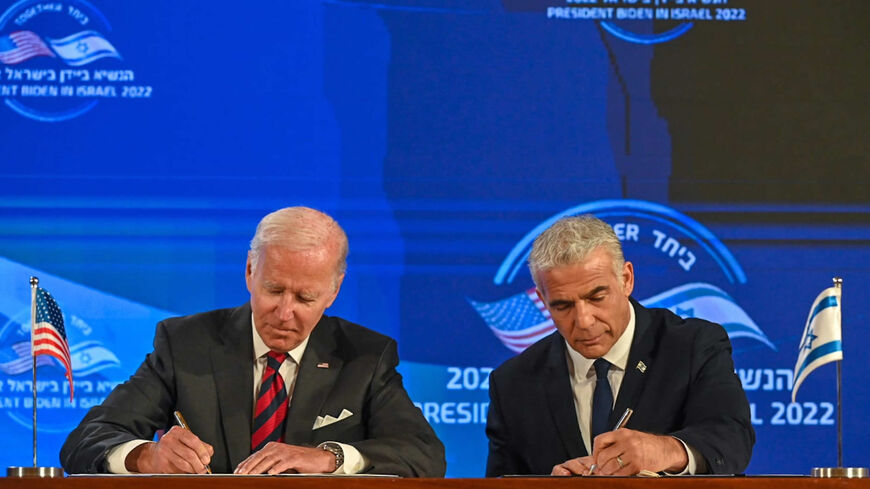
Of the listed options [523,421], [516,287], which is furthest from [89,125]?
[523,421]

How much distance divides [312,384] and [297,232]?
1.57 feet

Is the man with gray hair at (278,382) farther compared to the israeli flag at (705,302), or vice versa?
the israeli flag at (705,302)

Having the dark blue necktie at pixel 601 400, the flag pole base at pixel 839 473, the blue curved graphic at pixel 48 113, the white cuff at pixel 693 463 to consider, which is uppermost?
the blue curved graphic at pixel 48 113

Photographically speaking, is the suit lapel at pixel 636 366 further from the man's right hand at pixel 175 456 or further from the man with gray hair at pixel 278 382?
the man's right hand at pixel 175 456

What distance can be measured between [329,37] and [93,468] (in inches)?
97.5

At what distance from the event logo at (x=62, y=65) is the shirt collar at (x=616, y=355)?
2.38 meters

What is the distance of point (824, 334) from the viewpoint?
347cm

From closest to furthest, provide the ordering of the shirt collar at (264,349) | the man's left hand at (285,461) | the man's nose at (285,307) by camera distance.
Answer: the man's left hand at (285,461), the man's nose at (285,307), the shirt collar at (264,349)

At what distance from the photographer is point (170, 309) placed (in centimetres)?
516

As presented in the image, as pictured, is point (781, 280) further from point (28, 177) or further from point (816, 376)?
point (28, 177)

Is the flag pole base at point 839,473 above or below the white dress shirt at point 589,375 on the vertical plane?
below

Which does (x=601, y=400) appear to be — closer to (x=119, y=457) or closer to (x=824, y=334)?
(x=824, y=334)

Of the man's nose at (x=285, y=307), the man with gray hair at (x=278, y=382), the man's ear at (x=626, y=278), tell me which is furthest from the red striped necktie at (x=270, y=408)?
the man's ear at (x=626, y=278)

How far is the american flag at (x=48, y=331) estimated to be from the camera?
3473mm
